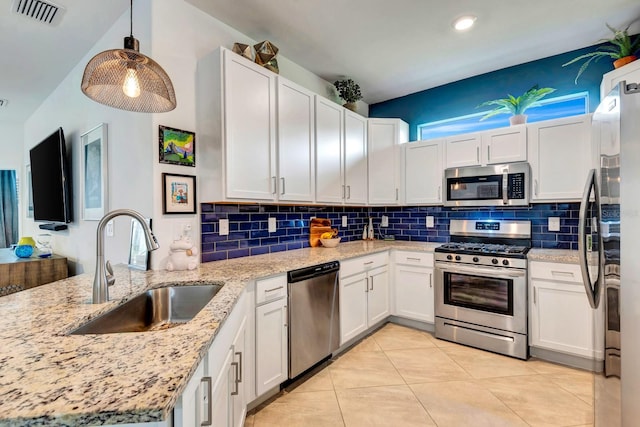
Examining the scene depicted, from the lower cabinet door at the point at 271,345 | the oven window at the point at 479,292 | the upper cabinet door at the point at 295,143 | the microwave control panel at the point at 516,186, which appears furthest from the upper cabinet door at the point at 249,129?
the microwave control panel at the point at 516,186

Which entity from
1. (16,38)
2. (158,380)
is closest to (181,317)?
(158,380)

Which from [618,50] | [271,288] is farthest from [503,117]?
[271,288]

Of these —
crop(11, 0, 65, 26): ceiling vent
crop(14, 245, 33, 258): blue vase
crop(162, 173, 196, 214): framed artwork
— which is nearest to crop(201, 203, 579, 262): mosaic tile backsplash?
crop(162, 173, 196, 214): framed artwork

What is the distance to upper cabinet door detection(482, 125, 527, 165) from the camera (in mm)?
2826

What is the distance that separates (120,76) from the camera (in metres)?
1.28

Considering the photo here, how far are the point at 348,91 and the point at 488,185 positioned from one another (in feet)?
5.83

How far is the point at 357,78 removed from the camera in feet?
11.2

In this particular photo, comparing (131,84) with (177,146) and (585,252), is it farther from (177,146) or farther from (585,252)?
(585,252)

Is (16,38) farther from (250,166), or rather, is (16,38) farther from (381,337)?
(381,337)

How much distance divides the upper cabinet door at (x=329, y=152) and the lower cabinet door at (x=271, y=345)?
1.17 meters

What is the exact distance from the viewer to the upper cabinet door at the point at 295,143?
7.99 feet

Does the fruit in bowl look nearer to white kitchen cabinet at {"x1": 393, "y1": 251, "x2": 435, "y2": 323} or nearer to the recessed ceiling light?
white kitchen cabinet at {"x1": 393, "y1": 251, "x2": 435, "y2": 323}

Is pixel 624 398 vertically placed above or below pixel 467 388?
above

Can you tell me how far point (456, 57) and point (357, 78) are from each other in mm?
1024
